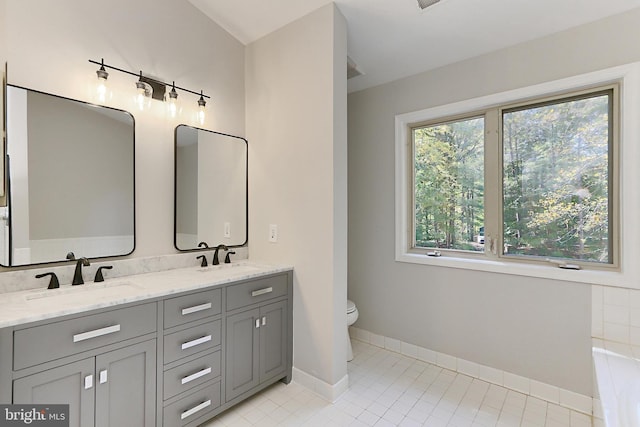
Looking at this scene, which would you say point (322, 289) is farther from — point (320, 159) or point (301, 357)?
point (320, 159)

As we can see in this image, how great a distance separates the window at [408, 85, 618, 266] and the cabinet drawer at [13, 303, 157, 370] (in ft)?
7.22

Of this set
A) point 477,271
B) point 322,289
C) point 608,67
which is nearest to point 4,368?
point 322,289

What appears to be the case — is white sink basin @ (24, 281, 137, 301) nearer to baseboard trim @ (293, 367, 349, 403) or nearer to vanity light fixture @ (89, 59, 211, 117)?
vanity light fixture @ (89, 59, 211, 117)

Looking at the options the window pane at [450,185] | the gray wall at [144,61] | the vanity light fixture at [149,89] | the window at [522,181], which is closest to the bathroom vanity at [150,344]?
the gray wall at [144,61]

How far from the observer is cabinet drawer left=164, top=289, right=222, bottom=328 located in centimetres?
165

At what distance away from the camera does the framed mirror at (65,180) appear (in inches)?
62.7

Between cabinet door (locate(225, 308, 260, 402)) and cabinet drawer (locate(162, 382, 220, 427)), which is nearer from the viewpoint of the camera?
cabinet drawer (locate(162, 382, 220, 427))

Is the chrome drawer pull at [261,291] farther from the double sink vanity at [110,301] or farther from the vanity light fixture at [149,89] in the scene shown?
the vanity light fixture at [149,89]

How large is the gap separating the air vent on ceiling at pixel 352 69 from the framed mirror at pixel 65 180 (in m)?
1.72

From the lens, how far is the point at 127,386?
4.91ft

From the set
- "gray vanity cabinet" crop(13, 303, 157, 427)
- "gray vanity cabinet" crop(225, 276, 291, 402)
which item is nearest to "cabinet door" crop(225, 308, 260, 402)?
"gray vanity cabinet" crop(225, 276, 291, 402)

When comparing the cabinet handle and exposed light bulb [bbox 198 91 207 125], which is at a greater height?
exposed light bulb [bbox 198 91 207 125]

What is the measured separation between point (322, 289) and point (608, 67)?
2268 mm

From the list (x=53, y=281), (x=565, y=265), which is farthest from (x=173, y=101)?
(x=565, y=265)
